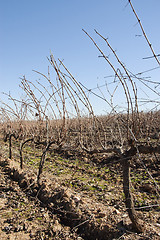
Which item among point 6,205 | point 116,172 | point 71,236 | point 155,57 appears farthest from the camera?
point 116,172

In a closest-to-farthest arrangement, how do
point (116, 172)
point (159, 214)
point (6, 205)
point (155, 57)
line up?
1. point (155, 57)
2. point (159, 214)
3. point (6, 205)
4. point (116, 172)

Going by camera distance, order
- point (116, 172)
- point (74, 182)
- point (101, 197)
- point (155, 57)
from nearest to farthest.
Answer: point (155, 57)
point (101, 197)
point (74, 182)
point (116, 172)

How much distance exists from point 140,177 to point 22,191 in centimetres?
278

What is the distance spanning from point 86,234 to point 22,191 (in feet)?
5.74

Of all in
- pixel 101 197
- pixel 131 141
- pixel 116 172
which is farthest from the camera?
pixel 116 172

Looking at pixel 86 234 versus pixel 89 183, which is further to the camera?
pixel 89 183

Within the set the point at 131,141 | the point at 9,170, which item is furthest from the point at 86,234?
the point at 9,170

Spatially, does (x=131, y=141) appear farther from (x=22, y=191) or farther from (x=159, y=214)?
(x=22, y=191)

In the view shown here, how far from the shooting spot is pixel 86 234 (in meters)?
2.42

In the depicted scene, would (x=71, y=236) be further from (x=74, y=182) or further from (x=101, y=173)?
(x=101, y=173)

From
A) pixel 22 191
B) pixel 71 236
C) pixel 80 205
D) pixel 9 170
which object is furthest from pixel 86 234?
pixel 9 170

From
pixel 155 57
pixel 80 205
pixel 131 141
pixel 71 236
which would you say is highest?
pixel 155 57

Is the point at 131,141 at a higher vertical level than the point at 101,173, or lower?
higher

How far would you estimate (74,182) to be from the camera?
4.19 m
